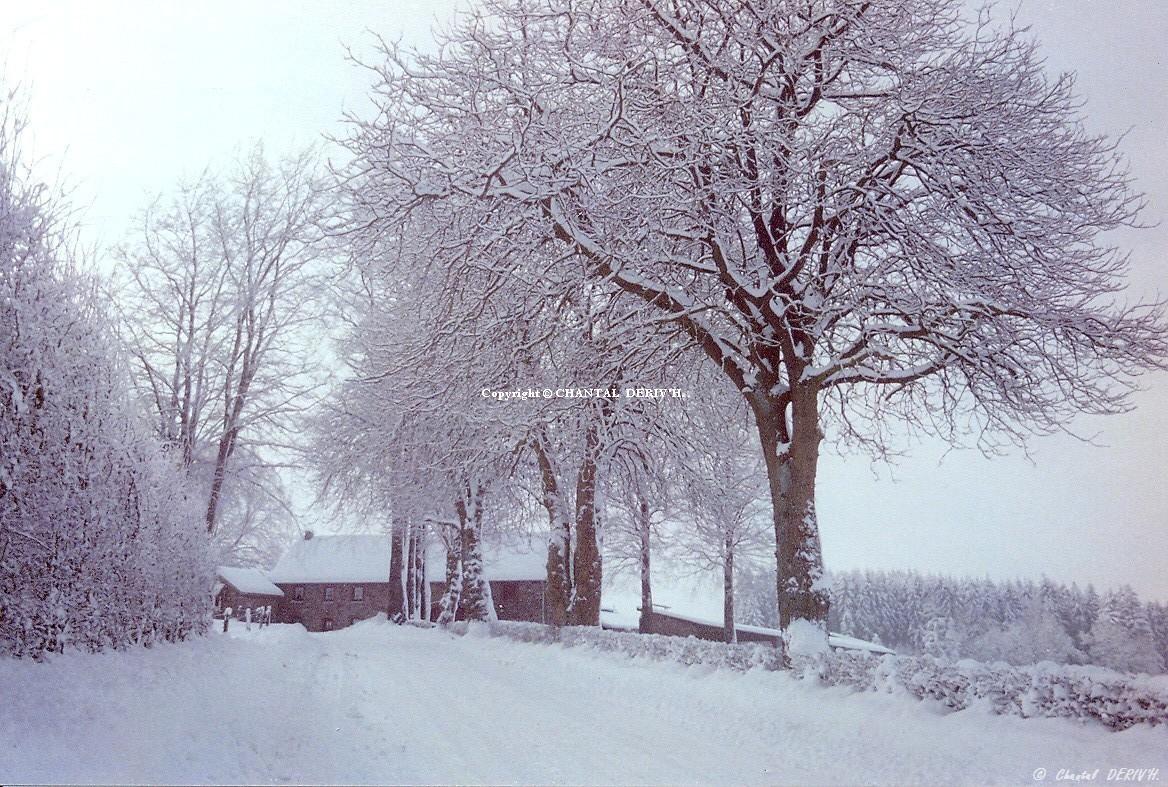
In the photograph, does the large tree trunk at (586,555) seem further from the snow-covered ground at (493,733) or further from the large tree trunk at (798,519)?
the large tree trunk at (798,519)

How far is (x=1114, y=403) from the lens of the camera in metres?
9.96

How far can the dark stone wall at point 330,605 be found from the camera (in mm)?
49188

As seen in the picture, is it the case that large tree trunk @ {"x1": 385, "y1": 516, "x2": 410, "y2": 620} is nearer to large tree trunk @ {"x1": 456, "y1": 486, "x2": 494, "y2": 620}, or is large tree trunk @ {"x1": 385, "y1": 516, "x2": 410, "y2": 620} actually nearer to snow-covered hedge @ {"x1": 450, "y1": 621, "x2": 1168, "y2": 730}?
large tree trunk @ {"x1": 456, "y1": 486, "x2": 494, "y2": 620}

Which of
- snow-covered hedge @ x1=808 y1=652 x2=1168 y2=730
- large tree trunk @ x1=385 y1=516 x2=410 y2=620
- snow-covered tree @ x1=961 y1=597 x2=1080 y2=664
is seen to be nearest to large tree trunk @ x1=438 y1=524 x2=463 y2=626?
large tree trunk @ x1=385 y1=516 x2=410 y2=620

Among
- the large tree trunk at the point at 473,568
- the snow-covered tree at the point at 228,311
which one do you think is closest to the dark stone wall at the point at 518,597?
the large tree trunk at the point at 473,568

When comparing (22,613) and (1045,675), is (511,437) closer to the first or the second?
(22,613)

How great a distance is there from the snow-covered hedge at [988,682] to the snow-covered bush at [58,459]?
808cm

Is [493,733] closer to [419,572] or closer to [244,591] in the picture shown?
[419,572]

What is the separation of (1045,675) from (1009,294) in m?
4.98

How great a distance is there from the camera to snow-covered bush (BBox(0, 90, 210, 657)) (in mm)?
A: 6934

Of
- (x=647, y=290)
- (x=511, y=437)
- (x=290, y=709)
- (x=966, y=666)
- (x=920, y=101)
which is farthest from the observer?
(x=511, y=437)

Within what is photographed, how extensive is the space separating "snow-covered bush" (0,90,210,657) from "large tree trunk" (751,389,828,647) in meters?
8.26

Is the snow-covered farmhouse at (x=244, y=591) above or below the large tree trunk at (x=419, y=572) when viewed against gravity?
below

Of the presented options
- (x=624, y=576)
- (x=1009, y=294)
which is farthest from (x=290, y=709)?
(x=624, y=576)
